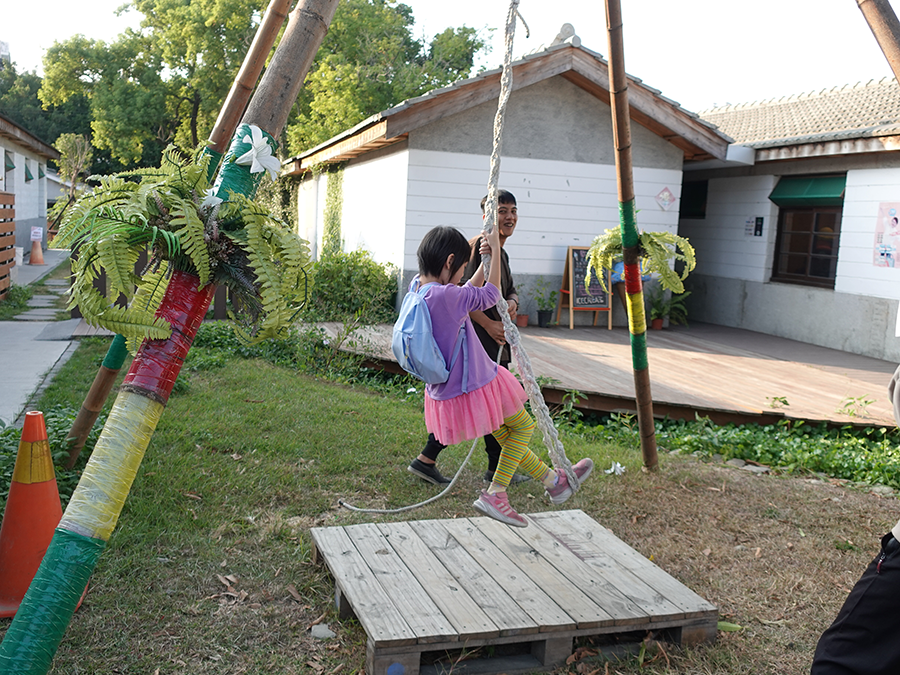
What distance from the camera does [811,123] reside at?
13.1 m

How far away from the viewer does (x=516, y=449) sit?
3.78 meters

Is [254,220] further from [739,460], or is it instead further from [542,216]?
A: [542,216]

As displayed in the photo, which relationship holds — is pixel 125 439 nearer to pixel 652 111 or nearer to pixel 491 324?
pixel 491 324

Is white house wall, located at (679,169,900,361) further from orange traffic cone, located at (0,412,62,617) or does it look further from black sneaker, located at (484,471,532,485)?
orange traffic cone, located at (0,412,62,617)

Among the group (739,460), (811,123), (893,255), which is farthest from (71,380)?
(811,123)

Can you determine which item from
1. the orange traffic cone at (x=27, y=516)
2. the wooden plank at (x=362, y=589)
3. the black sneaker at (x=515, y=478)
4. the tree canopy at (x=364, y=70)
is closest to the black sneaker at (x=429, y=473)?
the black sneaker at (x=515, y=478)

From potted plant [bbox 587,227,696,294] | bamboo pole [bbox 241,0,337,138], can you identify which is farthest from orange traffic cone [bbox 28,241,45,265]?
bamboo pole [bbox 241,0,337,138]

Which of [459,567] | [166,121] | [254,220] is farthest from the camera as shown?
[166,121]

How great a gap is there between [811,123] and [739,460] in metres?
8.99

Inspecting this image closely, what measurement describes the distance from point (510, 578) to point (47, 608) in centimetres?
205

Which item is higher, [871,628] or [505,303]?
[505,303]

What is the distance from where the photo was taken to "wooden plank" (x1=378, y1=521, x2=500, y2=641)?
2920mm

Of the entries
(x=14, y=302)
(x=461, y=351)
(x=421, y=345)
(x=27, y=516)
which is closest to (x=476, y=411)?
(x=461, y=351)

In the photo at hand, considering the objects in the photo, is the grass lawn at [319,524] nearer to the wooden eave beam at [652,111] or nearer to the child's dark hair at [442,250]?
the child's dark hair at [442,250]
